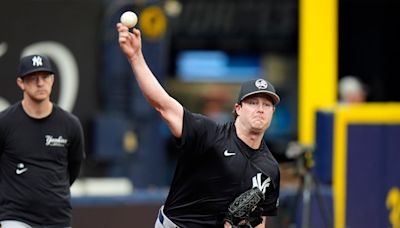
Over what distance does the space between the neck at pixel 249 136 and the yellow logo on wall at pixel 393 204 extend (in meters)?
5.56

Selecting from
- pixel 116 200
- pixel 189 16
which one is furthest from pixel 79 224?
pixel 189 16

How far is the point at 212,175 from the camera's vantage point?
22.1ft

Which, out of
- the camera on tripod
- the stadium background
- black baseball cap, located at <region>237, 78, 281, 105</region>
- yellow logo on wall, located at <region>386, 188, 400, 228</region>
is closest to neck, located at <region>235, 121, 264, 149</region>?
black baseball cap, located at <region>237, 78, 281, 105</region>

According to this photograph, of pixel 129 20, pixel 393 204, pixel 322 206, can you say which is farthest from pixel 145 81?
pixel 393 204

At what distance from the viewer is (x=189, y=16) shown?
18.2 m

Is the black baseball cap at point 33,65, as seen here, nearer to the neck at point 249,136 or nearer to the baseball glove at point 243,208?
the neck at point 249,136

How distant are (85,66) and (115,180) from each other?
142 cm

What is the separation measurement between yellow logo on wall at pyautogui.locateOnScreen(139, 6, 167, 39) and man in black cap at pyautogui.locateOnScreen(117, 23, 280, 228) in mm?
5851

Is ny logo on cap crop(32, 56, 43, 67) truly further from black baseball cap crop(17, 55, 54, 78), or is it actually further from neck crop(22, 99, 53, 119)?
neck crop(22, 99, 53, 119)

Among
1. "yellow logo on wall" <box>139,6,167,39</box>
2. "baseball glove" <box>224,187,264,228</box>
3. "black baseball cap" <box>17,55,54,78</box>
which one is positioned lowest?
"baseball glove" <box>224,187,264,228</box>

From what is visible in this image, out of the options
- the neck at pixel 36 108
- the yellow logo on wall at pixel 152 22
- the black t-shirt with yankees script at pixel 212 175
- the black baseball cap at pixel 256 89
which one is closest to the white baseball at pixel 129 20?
the black t-shirt with yankees script at pixel 212 175

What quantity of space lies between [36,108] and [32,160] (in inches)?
15.6

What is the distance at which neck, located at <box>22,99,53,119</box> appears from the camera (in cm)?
822

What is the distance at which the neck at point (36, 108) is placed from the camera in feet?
27.0
